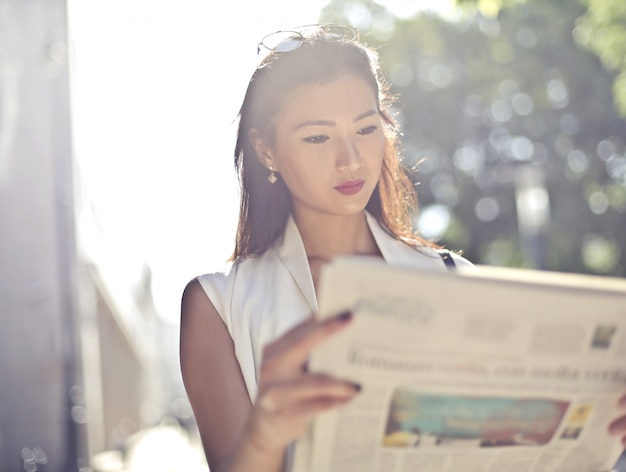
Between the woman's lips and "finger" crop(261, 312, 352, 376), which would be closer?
"finger" crop(261, 312, 352, 376)

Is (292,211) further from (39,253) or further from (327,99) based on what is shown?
(39,253)

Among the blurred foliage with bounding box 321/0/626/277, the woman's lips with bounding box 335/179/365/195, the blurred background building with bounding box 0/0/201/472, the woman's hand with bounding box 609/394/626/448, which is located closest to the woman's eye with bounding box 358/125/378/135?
the woman's lips with bounding box 335/179/365/195

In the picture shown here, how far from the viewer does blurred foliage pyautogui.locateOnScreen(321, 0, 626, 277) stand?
25.2m

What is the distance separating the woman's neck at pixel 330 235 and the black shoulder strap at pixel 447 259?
0.49 ft

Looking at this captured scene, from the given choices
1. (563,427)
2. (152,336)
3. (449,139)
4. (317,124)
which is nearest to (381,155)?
(317,124)

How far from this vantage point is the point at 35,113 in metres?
11.3

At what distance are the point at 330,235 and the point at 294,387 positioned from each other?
3.15 ft

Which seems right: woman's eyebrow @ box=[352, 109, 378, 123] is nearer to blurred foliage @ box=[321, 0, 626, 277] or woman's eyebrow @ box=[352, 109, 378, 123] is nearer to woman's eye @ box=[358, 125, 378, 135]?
woman's eye @ box=[358, 125, 378, 135]

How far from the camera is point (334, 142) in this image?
2256 mm

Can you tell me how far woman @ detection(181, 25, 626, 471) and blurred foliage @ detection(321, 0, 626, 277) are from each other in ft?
73.1

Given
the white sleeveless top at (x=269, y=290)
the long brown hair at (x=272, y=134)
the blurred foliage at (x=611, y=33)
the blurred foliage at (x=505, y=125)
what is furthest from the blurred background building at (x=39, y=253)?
the blurred foliage at (x=505, y=125)

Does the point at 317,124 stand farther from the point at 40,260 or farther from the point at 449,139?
the point at 449,139

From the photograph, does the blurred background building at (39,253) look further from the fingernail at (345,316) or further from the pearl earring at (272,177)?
the fingernail at (345,316)

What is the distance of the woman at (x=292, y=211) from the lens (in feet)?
6.71
